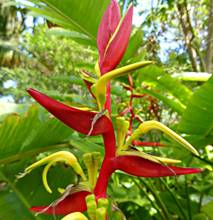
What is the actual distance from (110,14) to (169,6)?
2594 millimetres

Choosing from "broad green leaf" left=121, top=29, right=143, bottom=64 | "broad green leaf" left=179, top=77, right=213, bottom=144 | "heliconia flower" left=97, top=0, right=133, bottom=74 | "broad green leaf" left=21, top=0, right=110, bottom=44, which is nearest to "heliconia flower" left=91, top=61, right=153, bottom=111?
"heliconia flower" left=97, top=0, right=133, bottom=74

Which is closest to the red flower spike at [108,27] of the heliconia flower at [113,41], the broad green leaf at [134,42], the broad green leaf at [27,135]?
the heliconia flower at [113,41]

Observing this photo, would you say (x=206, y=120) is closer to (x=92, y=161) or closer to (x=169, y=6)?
(x=92, y=161)

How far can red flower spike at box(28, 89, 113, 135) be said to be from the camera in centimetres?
52

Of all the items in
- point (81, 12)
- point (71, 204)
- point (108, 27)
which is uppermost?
point (81, 12)

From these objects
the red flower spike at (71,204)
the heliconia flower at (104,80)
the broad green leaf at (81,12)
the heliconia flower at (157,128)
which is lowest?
A: the red flower spike at (71,204)

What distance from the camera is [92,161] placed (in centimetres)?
59

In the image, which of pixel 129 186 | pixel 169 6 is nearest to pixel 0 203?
pixel 129 186

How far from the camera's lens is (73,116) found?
1.73 ft

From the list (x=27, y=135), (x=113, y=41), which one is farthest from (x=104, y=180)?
(x=27, y=135)

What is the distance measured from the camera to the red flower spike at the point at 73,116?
0.52 metres

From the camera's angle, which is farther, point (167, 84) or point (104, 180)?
point (167, 84)

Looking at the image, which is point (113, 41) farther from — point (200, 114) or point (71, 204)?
point (200, 114)

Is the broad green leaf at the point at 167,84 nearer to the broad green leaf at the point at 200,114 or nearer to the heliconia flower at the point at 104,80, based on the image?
the broad green leaf at the point at 200,114
